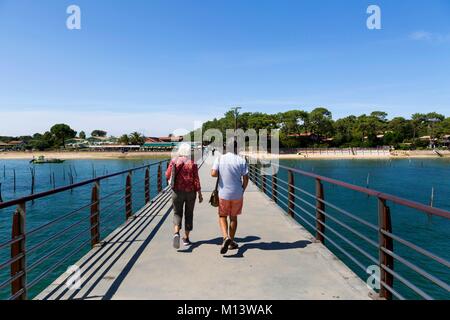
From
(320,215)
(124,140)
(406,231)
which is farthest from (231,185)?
(124,140)

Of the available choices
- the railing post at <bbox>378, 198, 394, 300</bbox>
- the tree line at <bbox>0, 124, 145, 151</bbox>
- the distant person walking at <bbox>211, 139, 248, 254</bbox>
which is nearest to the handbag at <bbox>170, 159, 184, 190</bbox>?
the distant person walking at <bbox>211, 139, 248, 254</bbox>

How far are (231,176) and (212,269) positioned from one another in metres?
1.44

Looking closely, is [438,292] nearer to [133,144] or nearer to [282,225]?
[282,225]

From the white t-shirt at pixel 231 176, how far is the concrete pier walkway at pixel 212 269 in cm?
93

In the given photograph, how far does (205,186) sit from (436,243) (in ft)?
50.8

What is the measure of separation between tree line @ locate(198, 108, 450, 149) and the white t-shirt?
108 meters

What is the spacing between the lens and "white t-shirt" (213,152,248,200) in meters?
5.12

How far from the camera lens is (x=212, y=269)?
14.4ft

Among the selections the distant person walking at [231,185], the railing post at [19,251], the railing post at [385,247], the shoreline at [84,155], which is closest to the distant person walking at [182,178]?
the distant person walking at [231,185]

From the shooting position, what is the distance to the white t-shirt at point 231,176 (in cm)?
512

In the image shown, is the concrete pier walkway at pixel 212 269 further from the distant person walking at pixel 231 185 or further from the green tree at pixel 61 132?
the green tree at pixel 61 132

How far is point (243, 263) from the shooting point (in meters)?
4.64

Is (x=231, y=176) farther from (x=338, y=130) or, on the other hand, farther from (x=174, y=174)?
(x=338, y=130)
